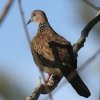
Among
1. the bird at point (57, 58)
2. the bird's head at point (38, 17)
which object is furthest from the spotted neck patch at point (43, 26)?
the bird at point (57, 58)

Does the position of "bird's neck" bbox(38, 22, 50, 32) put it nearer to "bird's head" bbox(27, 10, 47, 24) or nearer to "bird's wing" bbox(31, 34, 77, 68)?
"bird's head" bbox(27, 10, 47, 24)

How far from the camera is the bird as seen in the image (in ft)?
12.7

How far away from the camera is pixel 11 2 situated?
1083mm

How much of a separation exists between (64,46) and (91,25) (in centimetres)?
70

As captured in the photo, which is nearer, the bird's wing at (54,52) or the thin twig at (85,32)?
the thin twig at (85,32)

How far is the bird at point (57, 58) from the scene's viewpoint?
152 inches

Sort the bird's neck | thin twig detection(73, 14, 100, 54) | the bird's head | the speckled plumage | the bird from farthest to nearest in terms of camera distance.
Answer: the bird's head, the bird's neck, the speckled plumage, the bird, thin twig detection(73, 14, 100, 54)

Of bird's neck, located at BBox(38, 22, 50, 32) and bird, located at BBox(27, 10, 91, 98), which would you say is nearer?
bird, located at BBox(27, 10, 91, 98)

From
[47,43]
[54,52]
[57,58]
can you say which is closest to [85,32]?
[54,52]

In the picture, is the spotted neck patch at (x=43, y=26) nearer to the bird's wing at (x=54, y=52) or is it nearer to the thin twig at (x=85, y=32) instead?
the bird's wing at (x=54, y=52)

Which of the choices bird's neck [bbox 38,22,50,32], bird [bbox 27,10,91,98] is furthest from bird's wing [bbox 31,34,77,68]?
bird's neck [bbox 38,22,50,32]

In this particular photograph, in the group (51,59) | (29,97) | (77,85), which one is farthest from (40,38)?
(29,97)

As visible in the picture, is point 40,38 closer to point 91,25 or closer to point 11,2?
point 91,25

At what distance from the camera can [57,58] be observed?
4.01 m
